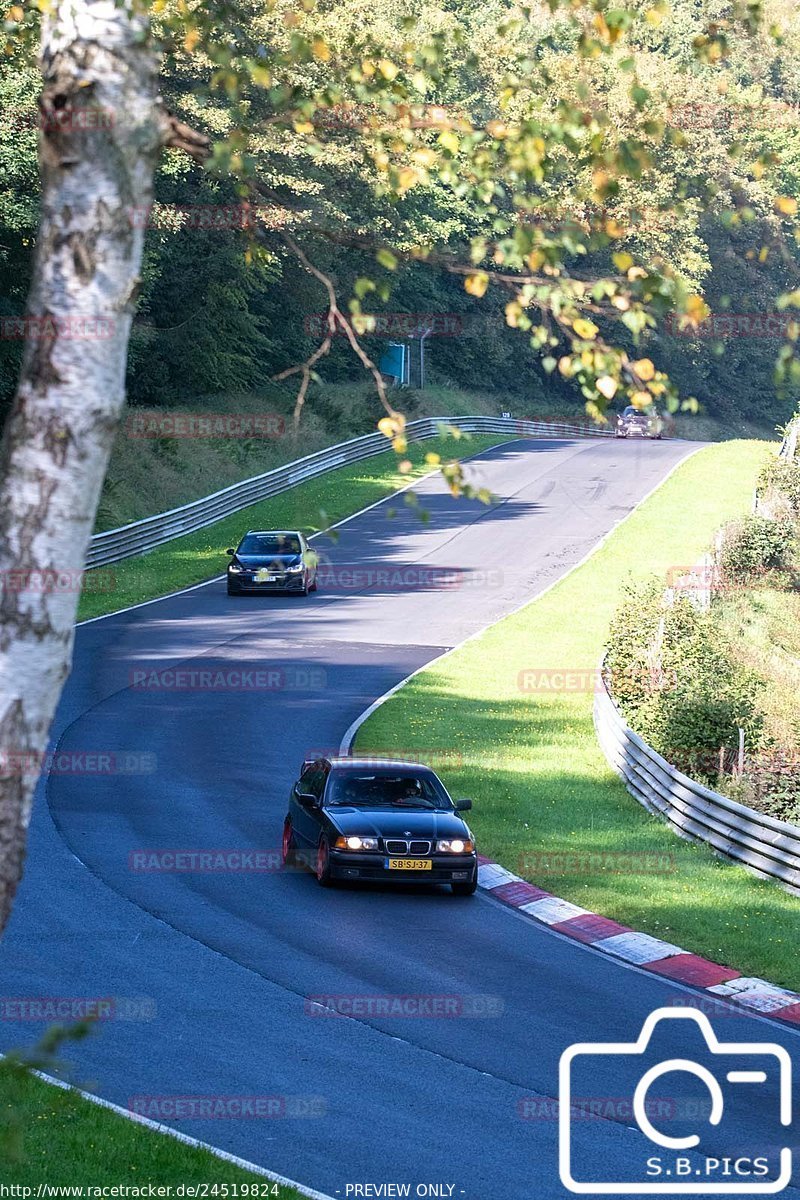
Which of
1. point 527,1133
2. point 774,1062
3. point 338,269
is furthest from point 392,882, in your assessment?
point 338,269

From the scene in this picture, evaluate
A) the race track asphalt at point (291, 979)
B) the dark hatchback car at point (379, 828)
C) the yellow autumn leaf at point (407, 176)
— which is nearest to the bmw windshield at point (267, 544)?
the race track asphalt at point (291, 979)

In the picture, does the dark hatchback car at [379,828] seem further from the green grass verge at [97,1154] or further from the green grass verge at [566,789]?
the green grass verge at [97,1154]

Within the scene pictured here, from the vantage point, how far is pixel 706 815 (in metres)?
20.5

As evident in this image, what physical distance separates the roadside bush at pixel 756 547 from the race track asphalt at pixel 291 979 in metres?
17.3

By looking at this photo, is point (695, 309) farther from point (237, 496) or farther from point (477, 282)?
point (237, 496)

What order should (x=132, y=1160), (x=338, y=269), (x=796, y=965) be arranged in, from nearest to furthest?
(x=132, y=1160), (x=796, y=965), (x=338, y=269)

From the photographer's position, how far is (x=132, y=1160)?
878 cm

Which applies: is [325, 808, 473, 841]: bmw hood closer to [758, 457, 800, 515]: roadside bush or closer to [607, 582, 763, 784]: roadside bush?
[607, 582, 763, 784]: roadside bush

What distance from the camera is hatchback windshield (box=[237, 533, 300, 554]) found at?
41531 millimetres

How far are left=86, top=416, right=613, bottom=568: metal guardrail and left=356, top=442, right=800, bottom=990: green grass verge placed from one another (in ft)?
19.6

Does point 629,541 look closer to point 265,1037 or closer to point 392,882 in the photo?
point 392,882

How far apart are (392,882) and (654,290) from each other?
43.5 ft

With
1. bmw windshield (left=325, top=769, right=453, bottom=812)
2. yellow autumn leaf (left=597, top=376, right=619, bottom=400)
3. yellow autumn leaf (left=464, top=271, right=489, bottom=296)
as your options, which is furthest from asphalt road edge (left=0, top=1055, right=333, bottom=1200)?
bmw windshield (left=325, top=769, right=453, bottom=812)

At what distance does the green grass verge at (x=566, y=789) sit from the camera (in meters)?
17.0
